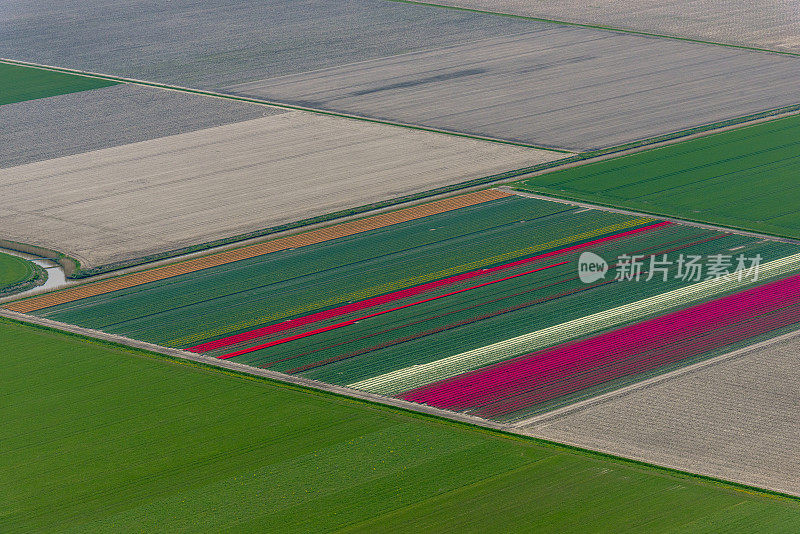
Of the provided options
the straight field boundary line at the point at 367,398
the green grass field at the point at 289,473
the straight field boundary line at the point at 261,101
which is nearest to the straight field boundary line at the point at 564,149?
the straight field boundary line at the point at 261,101

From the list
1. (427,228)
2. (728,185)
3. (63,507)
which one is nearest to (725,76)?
(728,185)

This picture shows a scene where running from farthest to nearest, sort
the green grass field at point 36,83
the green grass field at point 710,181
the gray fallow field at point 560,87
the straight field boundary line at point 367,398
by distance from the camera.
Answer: the green grass field at point 36,83 → the gray fallow field at point 560,87 → the green grass field at point 710,181 → the straight field boundary line at point 367,398

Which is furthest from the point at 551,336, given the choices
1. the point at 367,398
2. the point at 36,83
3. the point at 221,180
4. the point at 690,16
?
the point at 690,16

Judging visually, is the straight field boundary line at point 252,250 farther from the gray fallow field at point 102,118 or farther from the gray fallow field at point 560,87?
the gray fallow field at point 102,118

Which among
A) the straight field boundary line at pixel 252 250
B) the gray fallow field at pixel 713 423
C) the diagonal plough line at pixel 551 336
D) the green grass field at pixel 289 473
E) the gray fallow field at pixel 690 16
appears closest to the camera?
the green grass field at pixel 289 473

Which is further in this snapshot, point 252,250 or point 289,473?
point 252,250

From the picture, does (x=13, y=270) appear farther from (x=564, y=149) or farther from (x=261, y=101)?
(x=564, y=149)

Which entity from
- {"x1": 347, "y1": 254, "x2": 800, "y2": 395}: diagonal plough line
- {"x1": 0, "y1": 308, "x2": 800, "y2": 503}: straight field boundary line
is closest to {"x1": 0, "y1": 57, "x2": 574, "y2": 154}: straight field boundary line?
{"x1": 347, "y1": 254, "x2": 800, "y2": 395}: diagonal plough line
